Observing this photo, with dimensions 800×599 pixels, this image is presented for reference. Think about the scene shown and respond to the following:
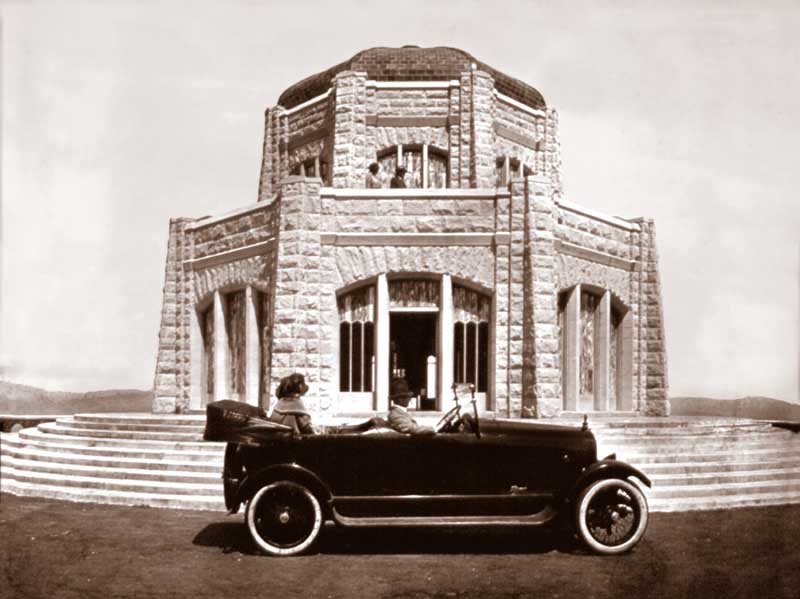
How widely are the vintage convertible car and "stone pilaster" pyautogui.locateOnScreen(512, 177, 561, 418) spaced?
7270 millimetres

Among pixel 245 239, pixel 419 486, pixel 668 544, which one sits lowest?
pixel 668 544

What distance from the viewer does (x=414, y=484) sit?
7.93 metres

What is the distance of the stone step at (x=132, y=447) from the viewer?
12062mm

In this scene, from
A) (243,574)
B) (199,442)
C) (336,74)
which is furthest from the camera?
(336,74)

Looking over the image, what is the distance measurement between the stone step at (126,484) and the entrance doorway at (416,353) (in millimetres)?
6673

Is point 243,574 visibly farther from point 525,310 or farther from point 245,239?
point 245,239

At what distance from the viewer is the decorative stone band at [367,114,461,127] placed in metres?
20.0

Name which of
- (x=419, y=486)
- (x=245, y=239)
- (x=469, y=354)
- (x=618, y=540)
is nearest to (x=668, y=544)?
(x=618, y=540)

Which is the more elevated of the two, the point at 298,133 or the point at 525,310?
the point at 298,133

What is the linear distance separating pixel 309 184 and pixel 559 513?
952cm

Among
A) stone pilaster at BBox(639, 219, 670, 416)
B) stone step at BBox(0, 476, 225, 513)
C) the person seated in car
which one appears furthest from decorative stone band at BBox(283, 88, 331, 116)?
the person seated in car

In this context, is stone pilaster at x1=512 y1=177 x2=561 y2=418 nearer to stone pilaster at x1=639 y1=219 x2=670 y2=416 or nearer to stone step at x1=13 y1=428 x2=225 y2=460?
stone pilaster at x1=639 y1=219 x2=670 y2=416

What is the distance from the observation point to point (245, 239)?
17609 mm

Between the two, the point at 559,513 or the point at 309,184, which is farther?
the point at 309,184
